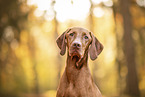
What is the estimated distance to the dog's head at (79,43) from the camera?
16.0 feet

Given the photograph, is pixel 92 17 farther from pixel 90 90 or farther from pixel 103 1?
pixel 90 90

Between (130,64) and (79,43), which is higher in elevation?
(79,43)

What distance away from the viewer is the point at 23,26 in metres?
19.4

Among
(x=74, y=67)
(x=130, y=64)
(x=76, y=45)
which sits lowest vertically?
(x=130, y=64)

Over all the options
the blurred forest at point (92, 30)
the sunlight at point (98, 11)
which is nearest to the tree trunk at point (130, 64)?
the blurred forest at point (92, 30)

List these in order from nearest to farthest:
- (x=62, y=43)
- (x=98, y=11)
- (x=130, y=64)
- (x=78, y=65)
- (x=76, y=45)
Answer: (x=76, y=45)
(x=78, y=65)
(x=62, y=43)
(x=130, y=64)
(x=98, y=11)

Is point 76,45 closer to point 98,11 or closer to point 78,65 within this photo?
point 78,65

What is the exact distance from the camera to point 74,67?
17.0 ft

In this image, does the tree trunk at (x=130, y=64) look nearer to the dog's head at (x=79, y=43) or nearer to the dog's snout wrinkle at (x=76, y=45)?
the dog's head at (x=79, y=43)

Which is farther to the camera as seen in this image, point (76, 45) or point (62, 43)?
point (62, 43)

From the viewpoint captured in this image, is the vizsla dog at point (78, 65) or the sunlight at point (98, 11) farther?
the sunlight at point (98, 11)

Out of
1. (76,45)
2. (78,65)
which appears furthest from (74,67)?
(76,45)

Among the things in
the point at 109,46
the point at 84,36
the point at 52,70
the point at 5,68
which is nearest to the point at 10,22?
the point at 5,68

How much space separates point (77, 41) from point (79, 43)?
86 mm
